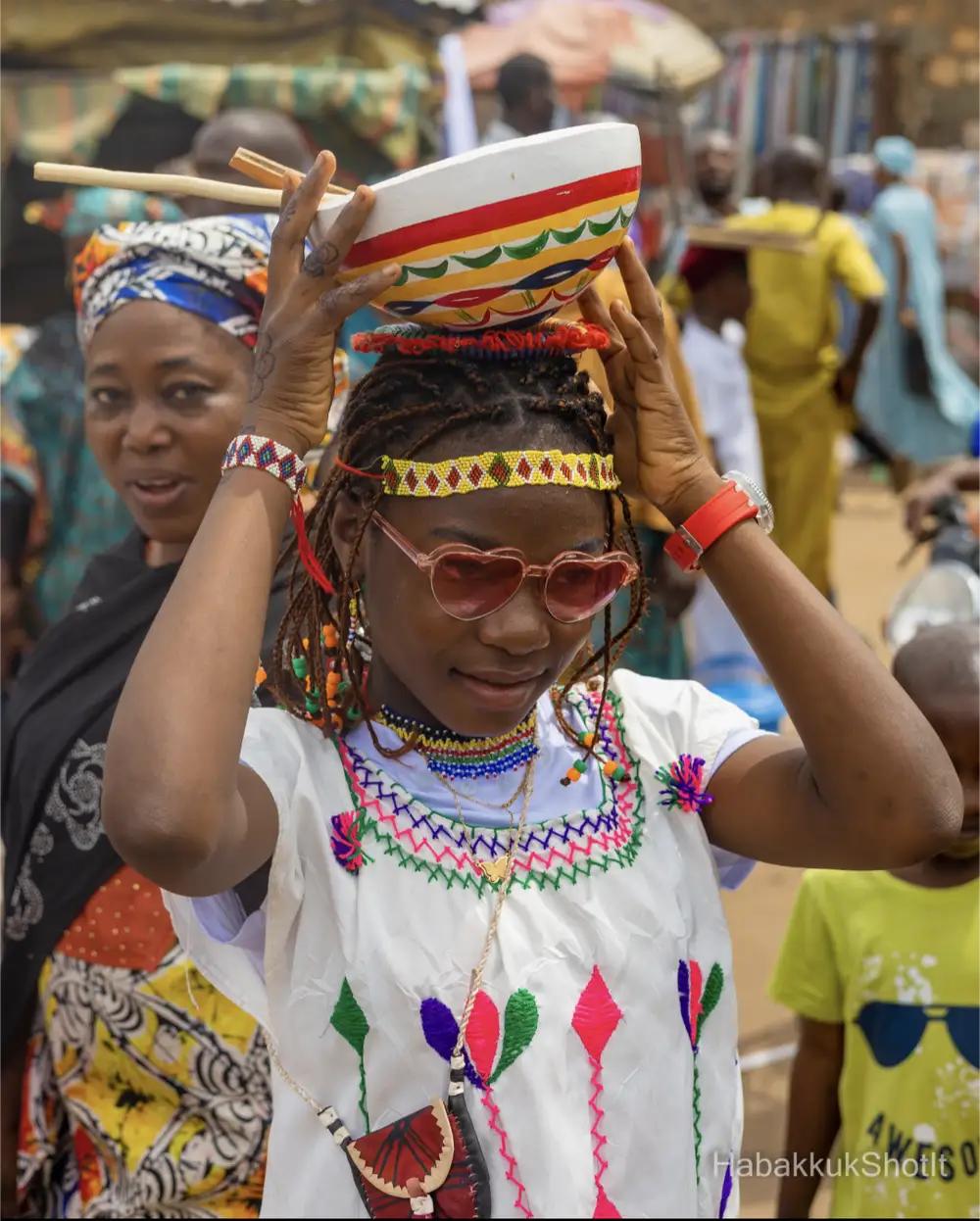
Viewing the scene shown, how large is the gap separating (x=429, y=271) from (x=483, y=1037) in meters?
0.86

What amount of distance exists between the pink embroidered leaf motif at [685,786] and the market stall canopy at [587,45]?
11.1 meters

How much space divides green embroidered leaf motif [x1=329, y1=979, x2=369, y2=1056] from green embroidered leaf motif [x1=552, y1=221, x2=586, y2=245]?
2.87ft

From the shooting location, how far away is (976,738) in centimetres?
251

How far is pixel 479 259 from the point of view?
5.31ft

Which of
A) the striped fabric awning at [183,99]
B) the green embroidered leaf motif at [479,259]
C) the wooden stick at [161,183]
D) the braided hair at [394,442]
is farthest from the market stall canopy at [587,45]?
the green embroidered leaf motif at [479,259]

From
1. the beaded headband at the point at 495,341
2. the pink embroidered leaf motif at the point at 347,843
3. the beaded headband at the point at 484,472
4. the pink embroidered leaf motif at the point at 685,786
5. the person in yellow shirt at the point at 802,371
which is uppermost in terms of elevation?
the person in yellow shirt at the point at 802,371

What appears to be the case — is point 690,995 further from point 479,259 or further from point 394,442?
point 479,259

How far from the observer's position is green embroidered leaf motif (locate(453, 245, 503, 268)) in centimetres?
161

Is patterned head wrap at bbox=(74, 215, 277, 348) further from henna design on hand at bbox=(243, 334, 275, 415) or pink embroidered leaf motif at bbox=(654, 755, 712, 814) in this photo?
pink embroidered leaf motif at bbox=(654, 755, 712, 814)

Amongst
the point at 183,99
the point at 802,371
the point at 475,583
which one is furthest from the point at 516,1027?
the point at 183,99

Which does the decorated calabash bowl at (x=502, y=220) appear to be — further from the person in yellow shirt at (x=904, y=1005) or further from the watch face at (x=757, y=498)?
the person in yellow shirt at (x=904, y=1005)

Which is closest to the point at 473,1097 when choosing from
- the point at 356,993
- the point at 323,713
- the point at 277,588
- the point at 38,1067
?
the point at 356,993

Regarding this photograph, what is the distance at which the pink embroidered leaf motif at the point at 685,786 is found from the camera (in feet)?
6.33

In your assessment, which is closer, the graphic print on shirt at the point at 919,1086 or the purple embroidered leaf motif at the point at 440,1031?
the purple embroidered leaf motif at the point at 440,1031
